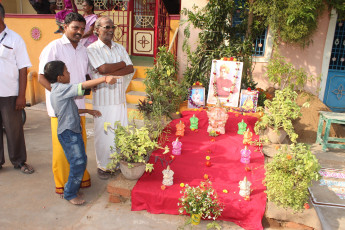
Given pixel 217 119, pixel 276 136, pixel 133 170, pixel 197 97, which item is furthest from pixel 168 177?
pixel 197 97

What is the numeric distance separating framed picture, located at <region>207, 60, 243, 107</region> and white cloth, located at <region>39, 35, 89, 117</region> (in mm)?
3595

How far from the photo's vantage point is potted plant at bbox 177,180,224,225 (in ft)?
10.9

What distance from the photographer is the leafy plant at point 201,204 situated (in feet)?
10.9

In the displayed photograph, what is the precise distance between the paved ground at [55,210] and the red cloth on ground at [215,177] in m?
0.16

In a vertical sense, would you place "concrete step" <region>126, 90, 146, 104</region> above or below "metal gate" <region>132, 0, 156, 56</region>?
below

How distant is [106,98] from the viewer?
4160 mm

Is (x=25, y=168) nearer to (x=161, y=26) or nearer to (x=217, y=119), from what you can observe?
(x=217, y=119)

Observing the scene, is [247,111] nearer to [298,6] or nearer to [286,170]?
[298,6]

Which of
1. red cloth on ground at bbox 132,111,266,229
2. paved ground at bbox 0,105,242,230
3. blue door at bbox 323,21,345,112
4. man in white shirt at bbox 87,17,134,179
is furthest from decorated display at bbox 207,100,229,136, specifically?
blue door at bbox 323,21,345,112

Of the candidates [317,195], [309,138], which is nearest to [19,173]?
[317,195]

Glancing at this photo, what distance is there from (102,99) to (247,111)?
144 inches

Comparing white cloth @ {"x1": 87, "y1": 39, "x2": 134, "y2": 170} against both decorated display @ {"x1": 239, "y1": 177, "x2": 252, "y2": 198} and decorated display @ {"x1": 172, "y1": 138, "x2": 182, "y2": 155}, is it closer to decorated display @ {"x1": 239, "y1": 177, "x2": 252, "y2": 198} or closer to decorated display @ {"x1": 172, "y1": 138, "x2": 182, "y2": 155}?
decorated display @ {"x1": 172, "y1": 138, "x2": 182, "y2": 155}

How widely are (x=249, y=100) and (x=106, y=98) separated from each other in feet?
12.3

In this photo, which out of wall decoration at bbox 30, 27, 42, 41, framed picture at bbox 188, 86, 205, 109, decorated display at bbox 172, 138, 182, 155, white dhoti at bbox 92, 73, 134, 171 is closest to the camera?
white dhoti at bbox 92, 73, 134, 171
